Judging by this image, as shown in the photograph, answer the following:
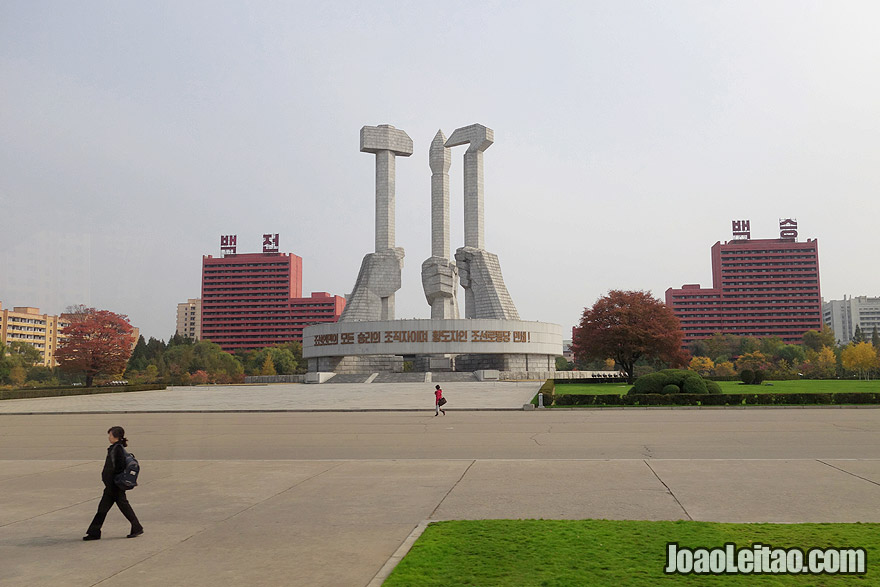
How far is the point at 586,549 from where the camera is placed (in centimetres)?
673

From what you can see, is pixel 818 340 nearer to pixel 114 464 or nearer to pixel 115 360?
pixel 115 360

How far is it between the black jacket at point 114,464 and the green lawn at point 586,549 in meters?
3.87

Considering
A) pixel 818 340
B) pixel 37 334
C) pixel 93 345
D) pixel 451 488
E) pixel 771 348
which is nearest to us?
pixel 451 488

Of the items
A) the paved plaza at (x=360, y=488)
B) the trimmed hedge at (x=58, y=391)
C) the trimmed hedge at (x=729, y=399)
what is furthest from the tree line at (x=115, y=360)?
the trimmed hedge at (x=729, y=399)

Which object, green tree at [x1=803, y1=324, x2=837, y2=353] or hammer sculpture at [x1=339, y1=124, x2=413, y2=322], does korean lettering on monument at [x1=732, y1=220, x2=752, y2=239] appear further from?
hammer sculpture at [x1=339, y1=124, x2=413, y2=322]

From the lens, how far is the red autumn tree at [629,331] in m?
54.6

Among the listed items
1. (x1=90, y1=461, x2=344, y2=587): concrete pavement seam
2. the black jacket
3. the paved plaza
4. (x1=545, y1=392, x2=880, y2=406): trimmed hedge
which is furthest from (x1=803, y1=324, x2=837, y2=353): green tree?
the black jacket

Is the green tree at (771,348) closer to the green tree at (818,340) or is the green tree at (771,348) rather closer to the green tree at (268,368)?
the green tree at (818,340)

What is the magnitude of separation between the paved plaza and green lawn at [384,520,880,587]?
0.64m

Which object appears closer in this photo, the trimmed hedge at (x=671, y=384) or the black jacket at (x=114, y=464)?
the black jacket at (x=114, y=464)

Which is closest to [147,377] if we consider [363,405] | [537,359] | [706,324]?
[537,359]

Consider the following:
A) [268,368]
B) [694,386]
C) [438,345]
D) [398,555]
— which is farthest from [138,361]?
[398,555]

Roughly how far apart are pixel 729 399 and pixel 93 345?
51874 millimetres

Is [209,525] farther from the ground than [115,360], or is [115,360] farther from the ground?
[115,360]
